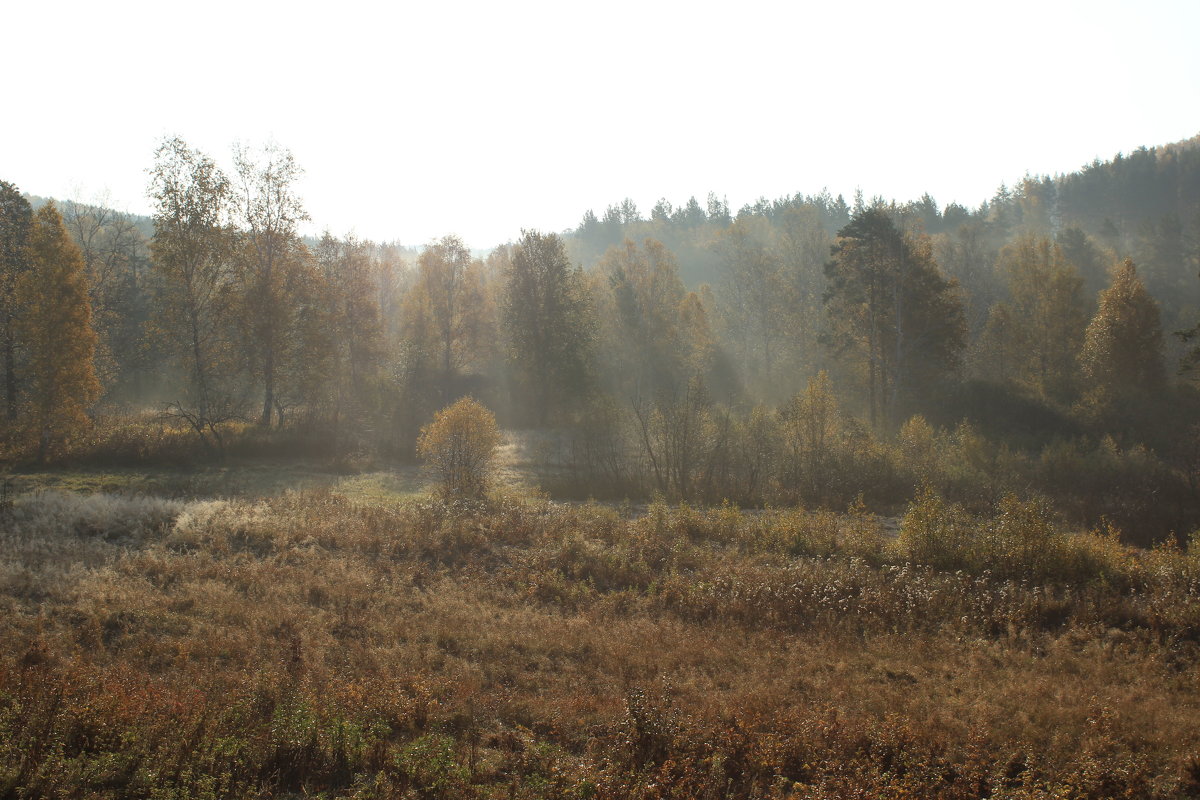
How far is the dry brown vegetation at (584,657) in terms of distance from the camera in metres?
7.19

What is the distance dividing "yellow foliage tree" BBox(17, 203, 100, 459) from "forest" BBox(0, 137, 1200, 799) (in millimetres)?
118

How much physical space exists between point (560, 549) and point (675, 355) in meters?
35.5

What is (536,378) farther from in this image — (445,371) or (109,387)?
(109,387)

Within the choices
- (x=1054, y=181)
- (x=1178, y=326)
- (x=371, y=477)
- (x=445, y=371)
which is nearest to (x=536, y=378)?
(x=445, y=371)

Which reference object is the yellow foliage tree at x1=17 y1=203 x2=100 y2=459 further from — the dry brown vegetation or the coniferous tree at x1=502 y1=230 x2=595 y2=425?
the coniferous tree at x1=502 y1=230 x2=595 y2=425

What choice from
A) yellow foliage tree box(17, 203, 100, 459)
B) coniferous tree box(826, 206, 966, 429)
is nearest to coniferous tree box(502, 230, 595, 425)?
coniferous tree box(826, 206, 966, 429)

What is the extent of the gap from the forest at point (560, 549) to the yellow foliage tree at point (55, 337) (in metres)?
0.12

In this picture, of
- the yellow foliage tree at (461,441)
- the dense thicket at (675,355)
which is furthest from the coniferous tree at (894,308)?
the yellow foliage tree at (461,441)

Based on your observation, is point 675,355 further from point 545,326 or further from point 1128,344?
point 1128,344

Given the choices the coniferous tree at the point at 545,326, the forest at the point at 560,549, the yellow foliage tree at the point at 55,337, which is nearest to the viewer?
the forest at the point at 560,549

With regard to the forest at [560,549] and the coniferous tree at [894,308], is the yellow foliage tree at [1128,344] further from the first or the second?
the coniferous tree at [894,308]

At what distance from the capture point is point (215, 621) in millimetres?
11461

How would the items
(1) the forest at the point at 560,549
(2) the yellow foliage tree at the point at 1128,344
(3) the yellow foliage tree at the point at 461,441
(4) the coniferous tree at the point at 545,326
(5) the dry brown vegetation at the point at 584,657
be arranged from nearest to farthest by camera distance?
(5) the dry brown vegetation at the point at 584,657 < (1) the forest at the point at 560,549 < (3) the yellow foliage tree at the point at 461,441 < (2) the yellow foliage tree at the point at 1128,344 < (4) the coniferous tree at the point at 545,326

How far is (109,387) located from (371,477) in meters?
25.3
